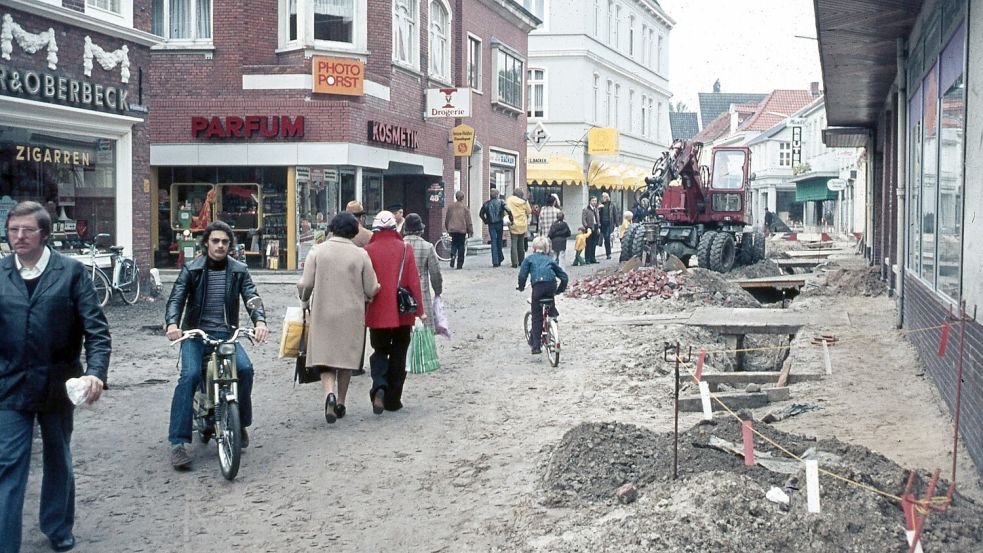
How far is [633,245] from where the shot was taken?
85.6 feet

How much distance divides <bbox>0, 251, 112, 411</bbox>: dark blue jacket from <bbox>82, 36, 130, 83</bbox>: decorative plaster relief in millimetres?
11627

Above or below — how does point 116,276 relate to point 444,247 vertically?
below

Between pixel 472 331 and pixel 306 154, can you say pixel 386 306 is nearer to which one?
pixel 472 331

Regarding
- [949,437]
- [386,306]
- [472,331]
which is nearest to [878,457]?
[949,437]

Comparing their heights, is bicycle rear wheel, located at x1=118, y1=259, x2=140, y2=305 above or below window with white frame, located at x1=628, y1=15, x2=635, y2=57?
below

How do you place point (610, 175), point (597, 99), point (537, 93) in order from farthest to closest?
1. point (597, 99)
2. point (610, 175)
3. point (537, 93)

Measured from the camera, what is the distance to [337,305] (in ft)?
29.4

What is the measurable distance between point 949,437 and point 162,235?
19813 mm

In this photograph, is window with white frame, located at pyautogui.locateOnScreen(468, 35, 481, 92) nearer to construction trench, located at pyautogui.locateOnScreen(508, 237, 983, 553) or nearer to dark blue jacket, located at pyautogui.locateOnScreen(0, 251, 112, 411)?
construction trench, located at pyautogui.locateOnScreen(508, 237, 983, 553)

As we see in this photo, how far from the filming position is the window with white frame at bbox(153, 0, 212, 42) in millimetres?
24281

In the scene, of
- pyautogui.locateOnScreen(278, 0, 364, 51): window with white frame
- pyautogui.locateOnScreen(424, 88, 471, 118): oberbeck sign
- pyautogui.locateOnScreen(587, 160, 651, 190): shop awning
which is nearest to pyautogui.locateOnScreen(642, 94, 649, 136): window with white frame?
pyautogui.locateOnScreen(587, 160, 651, 190): shop awning

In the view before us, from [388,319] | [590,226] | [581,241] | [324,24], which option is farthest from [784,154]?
[388,319]

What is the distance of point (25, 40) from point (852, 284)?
13862 millimetres

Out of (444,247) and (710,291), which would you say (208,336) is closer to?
(710,291)
